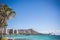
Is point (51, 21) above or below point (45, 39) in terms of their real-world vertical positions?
above

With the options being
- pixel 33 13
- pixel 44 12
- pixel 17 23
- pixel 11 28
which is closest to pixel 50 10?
pixel 44 12

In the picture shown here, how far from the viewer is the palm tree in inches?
78.3

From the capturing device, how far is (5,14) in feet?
6.58

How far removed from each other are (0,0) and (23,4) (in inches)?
16.4

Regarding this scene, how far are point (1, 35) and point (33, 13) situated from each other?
68 centimetres

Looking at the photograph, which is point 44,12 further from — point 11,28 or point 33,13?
point 11,28

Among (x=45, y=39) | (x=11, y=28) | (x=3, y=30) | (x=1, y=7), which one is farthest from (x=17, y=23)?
(x=45, y=39)

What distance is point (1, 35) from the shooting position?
6.46 feet

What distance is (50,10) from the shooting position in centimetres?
201

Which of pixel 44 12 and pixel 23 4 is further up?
pixel 23 4

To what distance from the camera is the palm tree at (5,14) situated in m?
1.99

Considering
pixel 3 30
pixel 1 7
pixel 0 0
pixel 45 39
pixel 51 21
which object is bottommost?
pixel 45 39

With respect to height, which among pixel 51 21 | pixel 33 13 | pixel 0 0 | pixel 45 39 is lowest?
pixel 45 39

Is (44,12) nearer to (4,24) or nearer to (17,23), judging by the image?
(17,23)
